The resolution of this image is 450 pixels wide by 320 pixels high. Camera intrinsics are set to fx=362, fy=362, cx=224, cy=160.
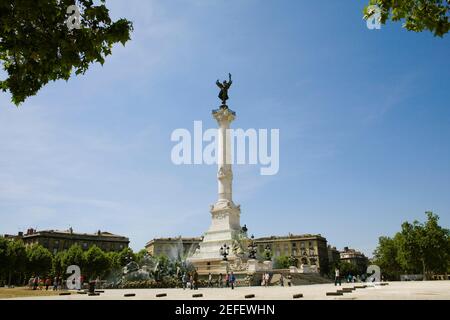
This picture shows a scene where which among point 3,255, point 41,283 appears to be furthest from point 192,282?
point 3,255

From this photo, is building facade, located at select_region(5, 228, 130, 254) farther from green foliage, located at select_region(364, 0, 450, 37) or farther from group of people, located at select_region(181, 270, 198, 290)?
green foliage, located at select_region(364, 0, 450, 37)

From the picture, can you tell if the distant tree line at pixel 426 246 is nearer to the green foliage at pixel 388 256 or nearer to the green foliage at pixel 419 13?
the green foliage at pixel 388 256

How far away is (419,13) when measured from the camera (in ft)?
34.3

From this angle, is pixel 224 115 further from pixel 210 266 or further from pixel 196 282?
pixel 196 282

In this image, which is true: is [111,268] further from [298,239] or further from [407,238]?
[298,239]

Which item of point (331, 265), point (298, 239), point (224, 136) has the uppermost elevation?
point (224, 136)

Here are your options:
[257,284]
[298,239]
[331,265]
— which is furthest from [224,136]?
[331,265]

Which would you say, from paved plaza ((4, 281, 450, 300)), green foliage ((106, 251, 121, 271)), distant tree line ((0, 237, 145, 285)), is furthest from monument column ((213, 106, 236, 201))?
green foliage ((106, 251, 121, 271))

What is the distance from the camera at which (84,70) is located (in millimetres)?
8828

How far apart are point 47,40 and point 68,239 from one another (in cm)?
10795
